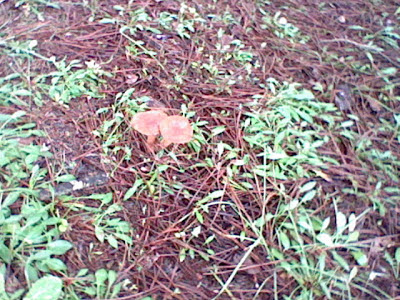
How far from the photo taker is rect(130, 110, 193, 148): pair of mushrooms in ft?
6.31

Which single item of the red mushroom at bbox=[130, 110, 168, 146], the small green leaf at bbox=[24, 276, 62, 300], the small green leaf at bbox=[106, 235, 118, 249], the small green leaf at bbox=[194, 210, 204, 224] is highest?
the red mushroom at bbox=[130, 110, 168, 146]

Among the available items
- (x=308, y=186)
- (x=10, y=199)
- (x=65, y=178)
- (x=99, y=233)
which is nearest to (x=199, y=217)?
(x=99, y=233)

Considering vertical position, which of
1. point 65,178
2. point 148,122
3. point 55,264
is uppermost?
point 148,122

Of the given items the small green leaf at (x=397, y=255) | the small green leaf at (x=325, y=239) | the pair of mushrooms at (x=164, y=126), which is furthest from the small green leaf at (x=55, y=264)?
the small green leaf at (x=397, y=255)

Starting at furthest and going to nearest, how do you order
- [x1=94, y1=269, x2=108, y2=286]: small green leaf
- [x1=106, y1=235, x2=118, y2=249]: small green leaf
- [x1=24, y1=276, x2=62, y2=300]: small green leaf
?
1. [x1=106, y1=235, x2=118, y2=249]: small green leaf
2. [x1=94, y1=269, x2=108, y2=286]: small green leaf
3. [x1=24, y1=276, x2=62, y2=300]: small green leaf

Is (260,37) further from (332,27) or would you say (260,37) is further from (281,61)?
(332,27)

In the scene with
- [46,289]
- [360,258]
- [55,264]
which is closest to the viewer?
[46,289]

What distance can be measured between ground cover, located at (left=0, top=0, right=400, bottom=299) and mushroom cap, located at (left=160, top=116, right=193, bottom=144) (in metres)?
0.12

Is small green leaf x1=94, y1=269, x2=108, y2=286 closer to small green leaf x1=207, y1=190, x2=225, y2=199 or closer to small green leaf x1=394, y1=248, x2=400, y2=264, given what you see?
small green leaf x1=207, y1=190, x2=225, y2=199

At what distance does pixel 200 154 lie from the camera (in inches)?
81.0

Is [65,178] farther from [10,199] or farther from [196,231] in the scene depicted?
[196,231]

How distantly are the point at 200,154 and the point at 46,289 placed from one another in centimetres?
90

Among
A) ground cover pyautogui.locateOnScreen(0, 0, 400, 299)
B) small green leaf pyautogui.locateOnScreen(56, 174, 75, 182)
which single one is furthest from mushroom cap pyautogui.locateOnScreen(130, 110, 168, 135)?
small green leaf pyautogui.locateOnScreen(56, 174, 75, 182)

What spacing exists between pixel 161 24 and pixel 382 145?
4.75ft
